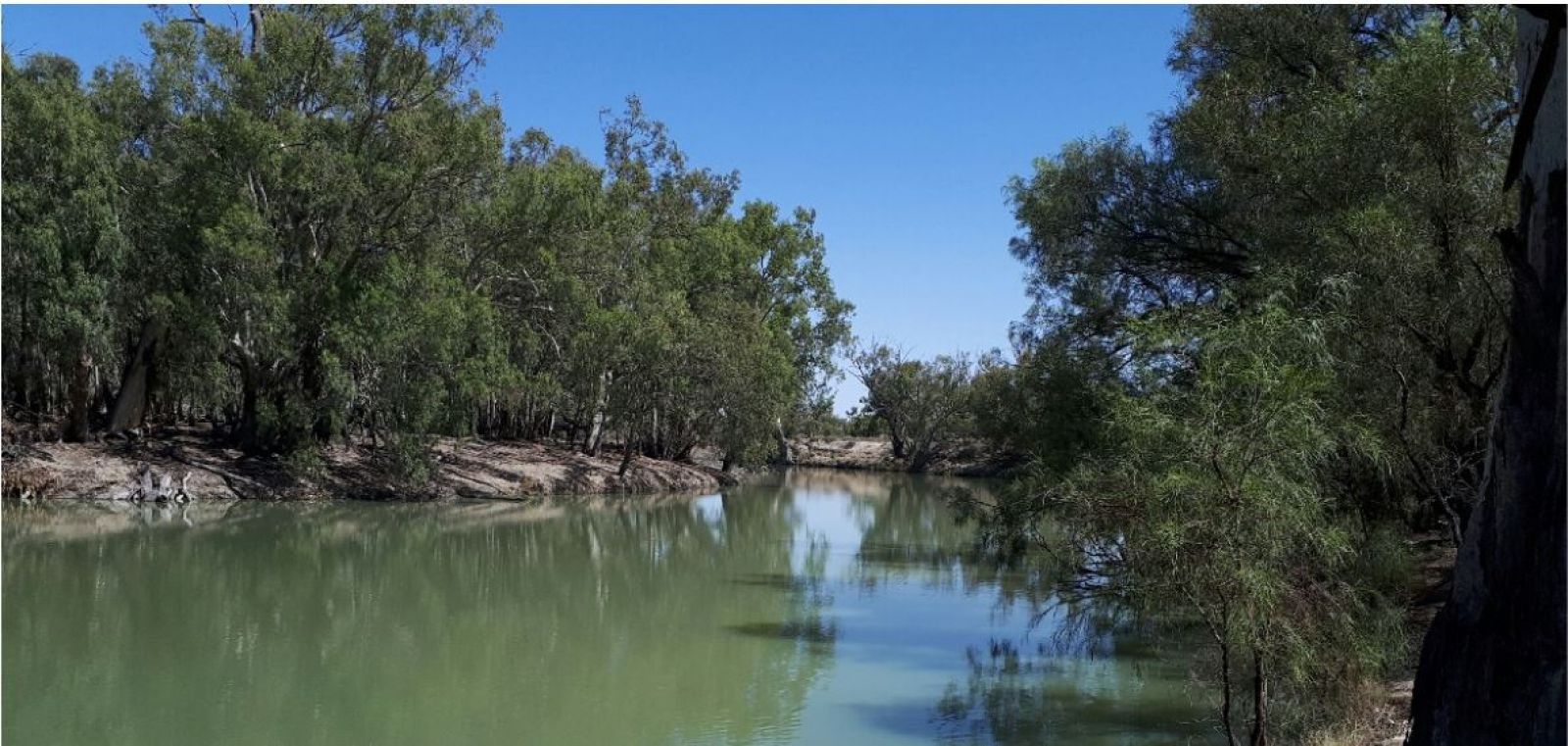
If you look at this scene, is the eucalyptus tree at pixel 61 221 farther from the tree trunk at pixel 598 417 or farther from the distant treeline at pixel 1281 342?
the distant treeline at pixel 1281 342

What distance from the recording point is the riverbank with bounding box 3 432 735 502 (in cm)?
2362

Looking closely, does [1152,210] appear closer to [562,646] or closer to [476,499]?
[562,646]

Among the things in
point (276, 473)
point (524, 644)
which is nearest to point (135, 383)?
point (276, 473)

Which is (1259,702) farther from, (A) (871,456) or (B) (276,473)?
(A) (871,456)

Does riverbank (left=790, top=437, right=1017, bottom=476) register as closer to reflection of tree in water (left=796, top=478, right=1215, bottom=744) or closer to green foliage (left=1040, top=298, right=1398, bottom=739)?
reflection of tree in water (left=796, top=478, right=1215, bottom=744)

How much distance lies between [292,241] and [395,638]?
16.1m

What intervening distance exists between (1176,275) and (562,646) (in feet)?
31.2

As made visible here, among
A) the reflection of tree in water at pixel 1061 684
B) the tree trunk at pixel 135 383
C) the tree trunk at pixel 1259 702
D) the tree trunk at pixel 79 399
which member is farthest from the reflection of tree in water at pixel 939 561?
the tree trunk at pixel 135 383

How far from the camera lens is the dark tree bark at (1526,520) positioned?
133 inches

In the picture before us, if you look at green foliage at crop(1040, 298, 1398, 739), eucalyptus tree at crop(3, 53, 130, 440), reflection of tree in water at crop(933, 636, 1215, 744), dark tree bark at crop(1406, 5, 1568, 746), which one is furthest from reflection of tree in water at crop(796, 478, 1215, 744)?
eucalyptus tree at crop(3, 53, 130, 440)

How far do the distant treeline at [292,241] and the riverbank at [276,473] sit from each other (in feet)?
2.97

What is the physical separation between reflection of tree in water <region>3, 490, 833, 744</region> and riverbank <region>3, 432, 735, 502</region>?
164 inches

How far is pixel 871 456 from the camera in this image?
195ft

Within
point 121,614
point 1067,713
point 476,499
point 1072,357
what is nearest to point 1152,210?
point 1072,357
